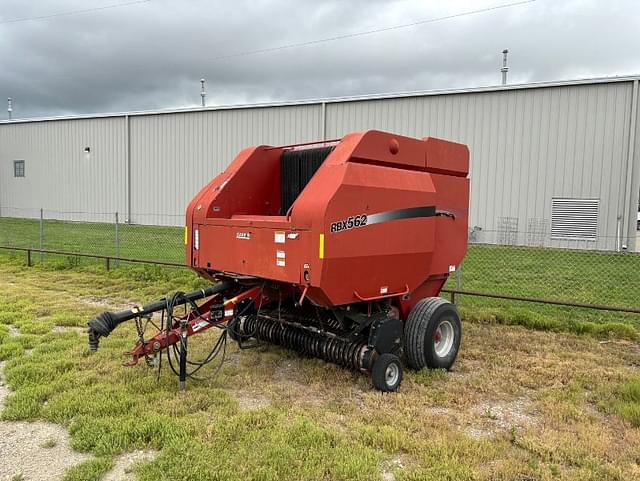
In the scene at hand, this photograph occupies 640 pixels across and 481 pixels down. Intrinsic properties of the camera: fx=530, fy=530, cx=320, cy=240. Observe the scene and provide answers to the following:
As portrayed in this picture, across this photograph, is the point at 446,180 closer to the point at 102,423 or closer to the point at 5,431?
the point at 102,423

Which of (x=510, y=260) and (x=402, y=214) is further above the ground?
(x=402, y=214)

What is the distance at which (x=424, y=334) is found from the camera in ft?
16.3

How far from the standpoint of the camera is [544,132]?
53.1 ft

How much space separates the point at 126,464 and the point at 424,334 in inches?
111

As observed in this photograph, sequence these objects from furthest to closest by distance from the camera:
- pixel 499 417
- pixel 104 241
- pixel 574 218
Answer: pixel 574 218 < pixel 104 241 < pixel 499 417

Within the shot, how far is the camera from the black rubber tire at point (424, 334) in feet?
16.4

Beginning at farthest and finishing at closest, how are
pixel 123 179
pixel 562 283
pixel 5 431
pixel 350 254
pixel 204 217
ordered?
pixel 123 179 < pixel 562 283 < pixel 204 217 < pixel 350 254 < pixel 5 431

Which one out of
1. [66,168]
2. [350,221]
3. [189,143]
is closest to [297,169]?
[350,221]

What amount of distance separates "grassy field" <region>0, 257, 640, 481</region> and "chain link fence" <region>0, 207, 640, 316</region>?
226cm

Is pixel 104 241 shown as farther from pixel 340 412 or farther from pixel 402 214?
pixel 340 412

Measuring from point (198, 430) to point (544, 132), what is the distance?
15.4 meters

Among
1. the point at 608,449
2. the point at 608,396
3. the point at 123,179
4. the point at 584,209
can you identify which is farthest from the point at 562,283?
the point at 123,179

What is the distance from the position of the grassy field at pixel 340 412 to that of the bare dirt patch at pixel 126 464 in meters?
0.05

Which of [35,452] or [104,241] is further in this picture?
[104,241]
